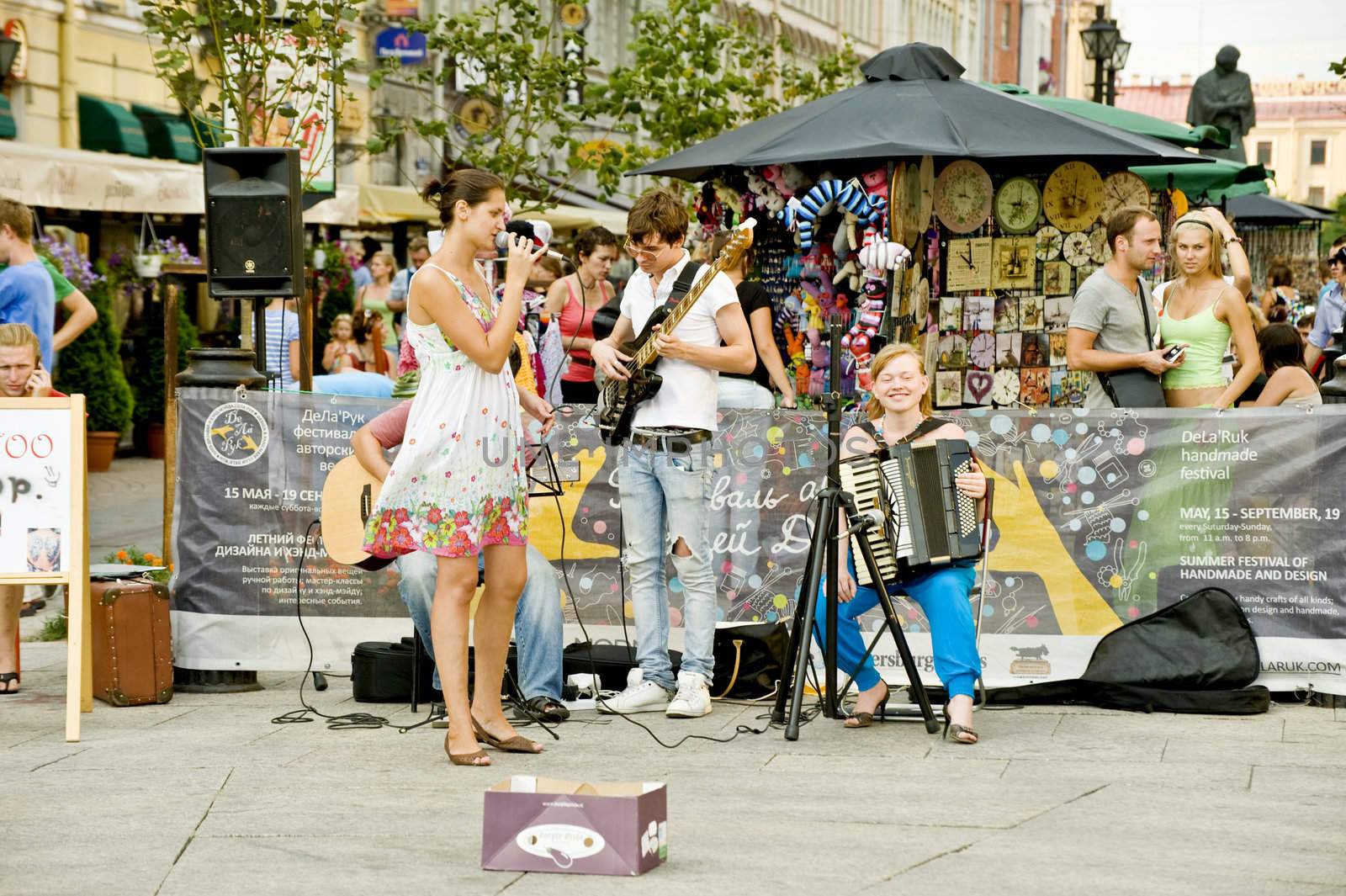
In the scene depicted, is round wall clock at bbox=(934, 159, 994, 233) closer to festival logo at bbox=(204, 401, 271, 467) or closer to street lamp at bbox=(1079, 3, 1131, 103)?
festival logo at bbox=(204, 401, 271, 467)

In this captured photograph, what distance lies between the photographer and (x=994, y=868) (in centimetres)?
528

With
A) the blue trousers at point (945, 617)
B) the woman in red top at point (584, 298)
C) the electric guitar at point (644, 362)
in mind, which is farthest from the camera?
the woman in red top at point (584, 298)

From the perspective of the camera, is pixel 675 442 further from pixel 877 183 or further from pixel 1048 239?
pixel 1048 239

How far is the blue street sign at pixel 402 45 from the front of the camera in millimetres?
28500

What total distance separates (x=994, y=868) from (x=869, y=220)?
658 centimetres

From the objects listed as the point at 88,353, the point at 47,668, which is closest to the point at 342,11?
the point at 88,353

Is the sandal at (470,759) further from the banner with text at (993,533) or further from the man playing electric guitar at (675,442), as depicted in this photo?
the banner with text at (993,533)

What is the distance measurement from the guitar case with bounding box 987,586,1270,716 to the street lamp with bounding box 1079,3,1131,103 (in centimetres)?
1526

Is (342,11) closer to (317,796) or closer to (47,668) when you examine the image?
(47,668)

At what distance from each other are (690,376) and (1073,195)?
5384 mm

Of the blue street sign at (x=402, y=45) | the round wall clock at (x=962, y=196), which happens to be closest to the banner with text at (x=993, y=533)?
the round wall clock at (x=962, y=196)

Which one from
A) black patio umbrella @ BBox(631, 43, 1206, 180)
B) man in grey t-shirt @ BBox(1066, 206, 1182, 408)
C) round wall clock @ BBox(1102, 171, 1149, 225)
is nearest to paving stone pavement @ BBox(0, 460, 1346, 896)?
man in grey t-shirt @ BBox(1066, 206, 1182, 408)

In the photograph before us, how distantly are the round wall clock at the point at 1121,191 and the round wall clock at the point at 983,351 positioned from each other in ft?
3.34

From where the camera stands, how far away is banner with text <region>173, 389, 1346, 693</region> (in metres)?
7.97
